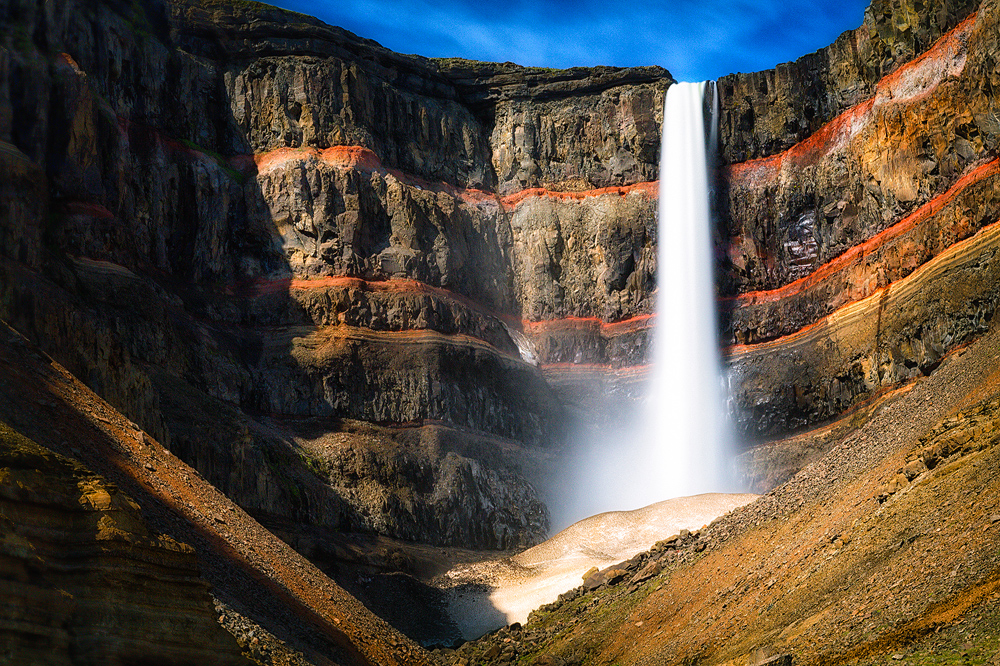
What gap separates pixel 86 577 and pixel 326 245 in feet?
154

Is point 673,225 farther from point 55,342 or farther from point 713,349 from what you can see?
point 55,342

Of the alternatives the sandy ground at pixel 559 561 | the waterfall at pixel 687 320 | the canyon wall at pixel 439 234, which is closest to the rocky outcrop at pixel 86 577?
the canyon wall at pixel 439 234

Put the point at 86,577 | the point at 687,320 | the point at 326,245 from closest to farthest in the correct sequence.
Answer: the point at 86,577
the point at 326,245
the point at 687,320

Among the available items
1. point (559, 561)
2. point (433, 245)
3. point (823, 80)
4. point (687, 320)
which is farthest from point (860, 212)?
point (559, 561)

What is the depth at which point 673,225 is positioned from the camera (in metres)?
65.5

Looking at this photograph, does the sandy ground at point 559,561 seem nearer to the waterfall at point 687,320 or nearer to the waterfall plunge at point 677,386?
the waterfall plunge at point 677,386

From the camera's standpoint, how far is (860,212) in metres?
57.7

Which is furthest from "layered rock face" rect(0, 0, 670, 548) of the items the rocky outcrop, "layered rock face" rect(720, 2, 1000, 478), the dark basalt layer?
the rocky outcrop

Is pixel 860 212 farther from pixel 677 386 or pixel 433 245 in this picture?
pixel 433 245

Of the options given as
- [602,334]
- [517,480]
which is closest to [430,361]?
[517,480]

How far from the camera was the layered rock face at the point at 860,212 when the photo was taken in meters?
49.5

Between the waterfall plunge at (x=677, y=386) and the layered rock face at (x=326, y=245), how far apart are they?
1.53 metres

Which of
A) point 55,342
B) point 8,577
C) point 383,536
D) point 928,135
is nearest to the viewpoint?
point 8,577

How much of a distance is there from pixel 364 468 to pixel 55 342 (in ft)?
62.1
